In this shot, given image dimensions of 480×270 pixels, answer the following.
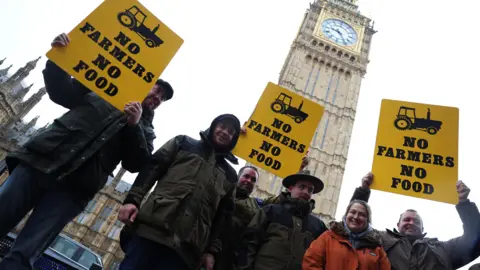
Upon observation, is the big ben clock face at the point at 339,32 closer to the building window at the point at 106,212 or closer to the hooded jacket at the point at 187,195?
the building window at the point at 106,212

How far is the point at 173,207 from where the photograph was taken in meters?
2.01

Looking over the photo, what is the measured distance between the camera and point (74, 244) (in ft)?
22.6

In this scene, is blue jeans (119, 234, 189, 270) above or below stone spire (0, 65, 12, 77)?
below

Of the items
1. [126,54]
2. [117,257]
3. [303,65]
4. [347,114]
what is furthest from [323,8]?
[126,54]

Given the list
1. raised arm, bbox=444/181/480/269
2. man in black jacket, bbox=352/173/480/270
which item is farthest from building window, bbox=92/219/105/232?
raised arm, bbox=444/181/480/269

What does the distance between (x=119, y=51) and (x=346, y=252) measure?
8.41ft

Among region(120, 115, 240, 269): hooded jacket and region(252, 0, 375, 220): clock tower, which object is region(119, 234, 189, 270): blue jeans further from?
region(252, 0, 375, 220): clock tower

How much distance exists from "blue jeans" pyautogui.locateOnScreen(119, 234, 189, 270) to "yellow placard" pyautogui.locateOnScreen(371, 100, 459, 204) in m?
2.41

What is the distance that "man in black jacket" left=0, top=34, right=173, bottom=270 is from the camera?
1.98 m

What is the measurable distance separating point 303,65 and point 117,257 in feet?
71.5

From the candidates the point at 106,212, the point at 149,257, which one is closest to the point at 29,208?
the point at 149,257

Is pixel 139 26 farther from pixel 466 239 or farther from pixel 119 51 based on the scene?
pixel 466 239

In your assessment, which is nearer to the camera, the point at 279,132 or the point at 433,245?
the point at 433,245

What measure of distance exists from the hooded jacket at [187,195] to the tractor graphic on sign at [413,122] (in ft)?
7.57
